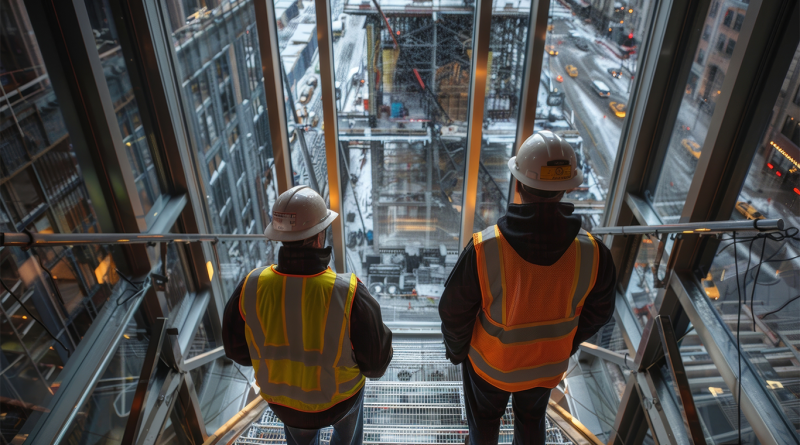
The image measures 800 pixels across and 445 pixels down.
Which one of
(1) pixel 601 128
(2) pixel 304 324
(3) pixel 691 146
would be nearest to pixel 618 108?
(1) pixel 601 128

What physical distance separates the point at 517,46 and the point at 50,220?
126 inches

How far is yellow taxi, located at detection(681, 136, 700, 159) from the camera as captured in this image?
9.13 feet

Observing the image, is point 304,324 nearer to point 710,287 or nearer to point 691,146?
point 710,287

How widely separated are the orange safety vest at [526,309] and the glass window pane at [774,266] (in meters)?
0.69

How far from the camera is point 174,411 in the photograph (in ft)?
9.17

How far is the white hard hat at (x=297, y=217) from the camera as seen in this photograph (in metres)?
2.05

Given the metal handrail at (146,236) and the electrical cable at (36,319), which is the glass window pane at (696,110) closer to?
the metal handrail at (146,236)

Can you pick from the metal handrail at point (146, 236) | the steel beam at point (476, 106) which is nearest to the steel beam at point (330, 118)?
the steel beam at point (476, 106)

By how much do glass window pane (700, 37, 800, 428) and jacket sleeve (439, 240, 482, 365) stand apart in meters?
1.11

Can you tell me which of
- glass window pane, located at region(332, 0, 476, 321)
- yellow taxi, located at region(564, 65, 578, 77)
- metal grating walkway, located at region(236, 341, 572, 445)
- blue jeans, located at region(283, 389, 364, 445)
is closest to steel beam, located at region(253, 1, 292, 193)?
glass window pane, located at region(332, 0, 476, 321)

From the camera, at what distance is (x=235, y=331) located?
2.17 m

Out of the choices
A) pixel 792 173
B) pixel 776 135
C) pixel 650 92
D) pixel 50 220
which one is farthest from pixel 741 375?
pixel 50 220

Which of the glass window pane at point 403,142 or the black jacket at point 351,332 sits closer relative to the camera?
the black jacket at point 351,332

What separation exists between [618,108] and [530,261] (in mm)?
2249
